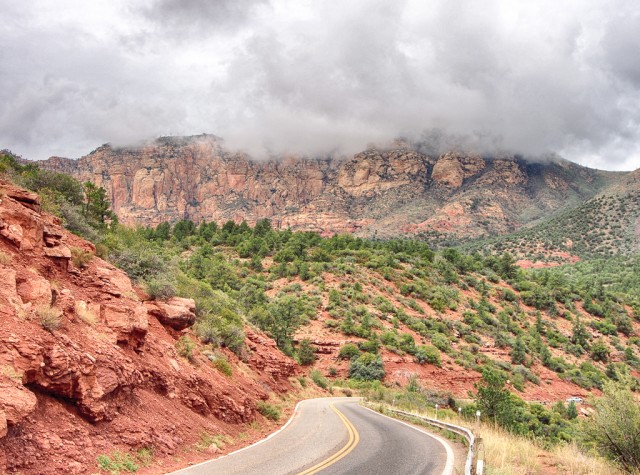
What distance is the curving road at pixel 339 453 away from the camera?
8.83 metres

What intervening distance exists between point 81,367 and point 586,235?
120952mm

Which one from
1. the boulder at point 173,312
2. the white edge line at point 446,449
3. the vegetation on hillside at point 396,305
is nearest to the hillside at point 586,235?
the vegetation on hillside at point 396,305

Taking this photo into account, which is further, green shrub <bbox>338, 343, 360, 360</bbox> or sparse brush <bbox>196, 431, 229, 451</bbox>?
green shrub <bbox>338, 343, 360, 360</bbox>

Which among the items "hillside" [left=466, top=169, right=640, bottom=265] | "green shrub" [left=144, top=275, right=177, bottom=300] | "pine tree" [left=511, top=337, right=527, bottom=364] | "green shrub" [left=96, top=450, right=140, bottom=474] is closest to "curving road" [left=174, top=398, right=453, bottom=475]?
"green shrub" [left=96, top=450, right=140, bottom=474]

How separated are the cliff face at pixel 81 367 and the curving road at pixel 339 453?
1.49m

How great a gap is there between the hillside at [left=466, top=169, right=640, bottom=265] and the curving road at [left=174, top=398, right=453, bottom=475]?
98.3 metres

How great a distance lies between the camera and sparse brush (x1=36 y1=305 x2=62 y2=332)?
798 cm

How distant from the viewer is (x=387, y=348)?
39188 millimetres

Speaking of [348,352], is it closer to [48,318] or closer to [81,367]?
[81,367]

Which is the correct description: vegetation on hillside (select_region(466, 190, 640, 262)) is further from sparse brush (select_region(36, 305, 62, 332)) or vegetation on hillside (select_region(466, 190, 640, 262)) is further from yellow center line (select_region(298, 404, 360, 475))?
sparse brush (select_region(36, 305, 62, 332))

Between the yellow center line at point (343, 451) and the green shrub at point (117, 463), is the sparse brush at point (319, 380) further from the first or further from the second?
the green shrub at point (117, 463)

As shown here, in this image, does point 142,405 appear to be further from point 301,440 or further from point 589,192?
point 589,192

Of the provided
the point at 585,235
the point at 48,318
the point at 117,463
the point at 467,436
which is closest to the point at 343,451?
the point at 467,436

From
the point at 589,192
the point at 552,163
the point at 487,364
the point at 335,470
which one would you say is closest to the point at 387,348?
the point at 487,364
